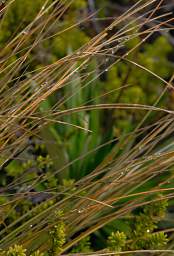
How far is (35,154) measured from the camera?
3.00 m

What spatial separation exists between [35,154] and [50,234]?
4.18 feet

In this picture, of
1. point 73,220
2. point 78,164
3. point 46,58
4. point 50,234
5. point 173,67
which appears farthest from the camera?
point 173,67

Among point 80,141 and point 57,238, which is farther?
point 80,141

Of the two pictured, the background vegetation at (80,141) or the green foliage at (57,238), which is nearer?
the green foliage at (57,238)

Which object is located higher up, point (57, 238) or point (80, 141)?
point (57, 238)

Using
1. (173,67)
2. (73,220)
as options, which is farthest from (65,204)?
(173,67)

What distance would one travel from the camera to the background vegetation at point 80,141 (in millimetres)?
1832

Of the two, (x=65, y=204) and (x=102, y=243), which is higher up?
(x=65, y=204)

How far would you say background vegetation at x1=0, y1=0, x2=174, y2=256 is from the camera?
6.01ft

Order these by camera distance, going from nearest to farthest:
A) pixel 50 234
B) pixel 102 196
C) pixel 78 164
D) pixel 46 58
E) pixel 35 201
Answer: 1. pixel 50 234
2. pixel 102 196
3. pixel 35 201
4. pixel 78 164
5. pixel 46 58

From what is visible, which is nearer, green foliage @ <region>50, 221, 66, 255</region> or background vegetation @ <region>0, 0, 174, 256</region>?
green foliage @ <region>50, 221, 66, 255</region>

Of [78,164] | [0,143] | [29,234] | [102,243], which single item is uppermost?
[0,143]

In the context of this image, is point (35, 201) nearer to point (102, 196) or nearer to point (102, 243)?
point (102, 243)

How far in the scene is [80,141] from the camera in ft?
9.84
